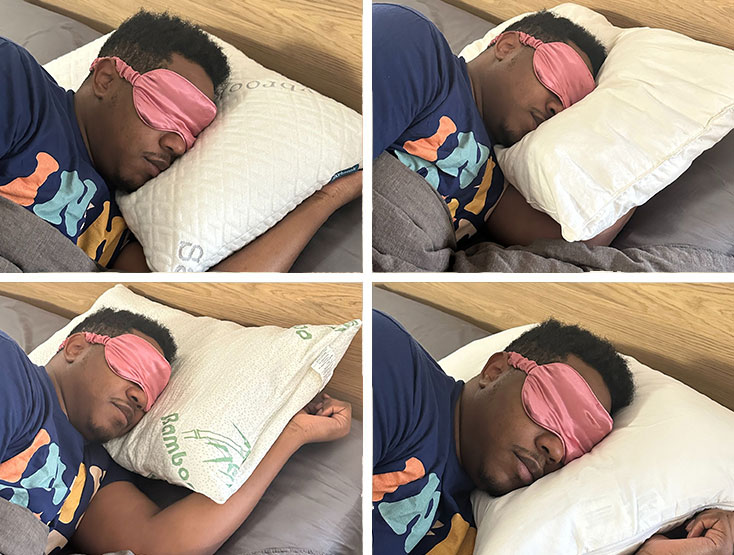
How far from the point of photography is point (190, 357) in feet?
3.13

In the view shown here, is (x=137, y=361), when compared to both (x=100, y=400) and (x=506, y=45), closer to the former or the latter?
(x=100, y=400)

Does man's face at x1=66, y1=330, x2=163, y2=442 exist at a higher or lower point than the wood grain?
lower

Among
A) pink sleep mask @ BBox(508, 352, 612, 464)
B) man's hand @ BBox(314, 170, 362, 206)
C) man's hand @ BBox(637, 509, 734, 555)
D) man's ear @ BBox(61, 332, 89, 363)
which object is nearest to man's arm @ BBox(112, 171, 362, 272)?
man's hand @ BBox(314, 170, 362, 206)

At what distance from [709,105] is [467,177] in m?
0.30

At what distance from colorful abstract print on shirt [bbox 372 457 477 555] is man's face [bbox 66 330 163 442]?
0.32m

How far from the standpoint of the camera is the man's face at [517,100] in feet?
2.98

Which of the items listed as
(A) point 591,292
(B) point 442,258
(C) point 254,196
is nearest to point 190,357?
(C) point 254,196

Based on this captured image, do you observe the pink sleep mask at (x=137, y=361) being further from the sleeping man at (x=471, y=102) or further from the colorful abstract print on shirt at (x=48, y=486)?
the sleeping man at (x=471, y=102)

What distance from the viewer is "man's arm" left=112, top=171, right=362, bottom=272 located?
2.97 ft

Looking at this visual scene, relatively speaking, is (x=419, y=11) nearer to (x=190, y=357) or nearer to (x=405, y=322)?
(x=405, y=322)

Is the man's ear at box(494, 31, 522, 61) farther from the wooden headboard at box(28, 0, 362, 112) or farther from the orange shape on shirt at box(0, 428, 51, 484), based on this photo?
the orange shape on shirt at box(0, 428, 51, 484)

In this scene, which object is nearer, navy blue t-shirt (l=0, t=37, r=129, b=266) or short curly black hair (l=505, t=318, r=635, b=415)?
navy blue t-shirt (l=0, t=37, r=129, b=266)

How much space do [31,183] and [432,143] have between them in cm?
48

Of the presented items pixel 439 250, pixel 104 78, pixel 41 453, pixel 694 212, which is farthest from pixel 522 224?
pixel 41 453
